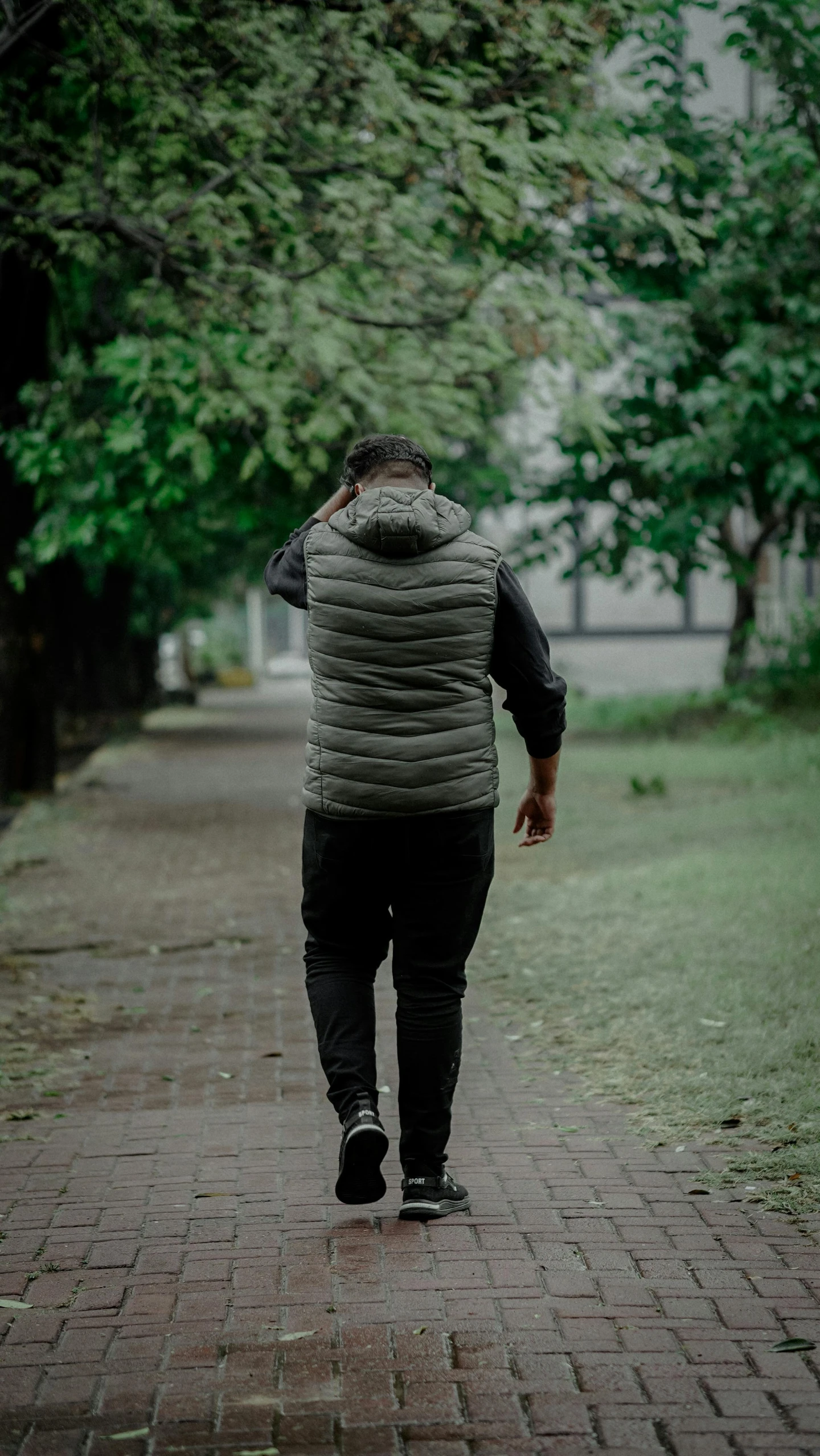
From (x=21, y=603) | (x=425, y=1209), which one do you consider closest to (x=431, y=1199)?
(x=425, y=1209)

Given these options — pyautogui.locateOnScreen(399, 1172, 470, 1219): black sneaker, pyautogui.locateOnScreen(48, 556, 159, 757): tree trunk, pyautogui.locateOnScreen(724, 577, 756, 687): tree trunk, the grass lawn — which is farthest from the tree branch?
pyautogui.locateOnScreen(48, 556, 159, 757): tree trunk

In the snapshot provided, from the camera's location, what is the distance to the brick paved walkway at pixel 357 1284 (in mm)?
3051

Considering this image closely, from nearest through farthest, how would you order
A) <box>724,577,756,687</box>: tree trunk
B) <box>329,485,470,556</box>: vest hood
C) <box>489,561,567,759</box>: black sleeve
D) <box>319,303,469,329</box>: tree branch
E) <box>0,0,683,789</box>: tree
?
<box>329,485,470,556</box>: vest hood, <box>489,561,567,759</box>: black sleeve, <box>0,0,683,789</box>: tree, <box>319,303,469,329</box>: tree branch, <box>724,577,756,687</box>: tree trunk

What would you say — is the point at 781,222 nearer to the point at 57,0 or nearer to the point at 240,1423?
the point at 57,0

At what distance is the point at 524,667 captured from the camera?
4.10 meters

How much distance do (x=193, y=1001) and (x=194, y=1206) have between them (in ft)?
8.85

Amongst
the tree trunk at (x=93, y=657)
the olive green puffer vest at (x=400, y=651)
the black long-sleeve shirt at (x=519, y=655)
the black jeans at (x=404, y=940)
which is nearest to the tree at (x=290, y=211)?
the black long-sleeve shirt at (x=519, y=655)

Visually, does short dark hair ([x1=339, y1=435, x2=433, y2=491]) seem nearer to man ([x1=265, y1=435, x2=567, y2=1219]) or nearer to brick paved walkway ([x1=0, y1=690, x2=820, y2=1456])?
man ([x1=265, y1=435, x2=567, y2=1219])

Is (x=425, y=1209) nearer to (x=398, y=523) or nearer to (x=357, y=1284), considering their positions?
(x=357, y=1284)

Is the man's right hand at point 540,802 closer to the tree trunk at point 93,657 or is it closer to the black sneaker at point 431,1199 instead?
the black sneaker at point 431,1199

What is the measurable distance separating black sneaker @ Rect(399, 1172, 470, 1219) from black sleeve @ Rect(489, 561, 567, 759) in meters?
1.20

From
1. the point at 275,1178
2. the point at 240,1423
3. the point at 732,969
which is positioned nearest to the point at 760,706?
the point at 732,969

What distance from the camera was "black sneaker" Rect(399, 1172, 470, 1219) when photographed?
417 centimetres

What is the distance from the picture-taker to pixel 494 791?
4227mm
